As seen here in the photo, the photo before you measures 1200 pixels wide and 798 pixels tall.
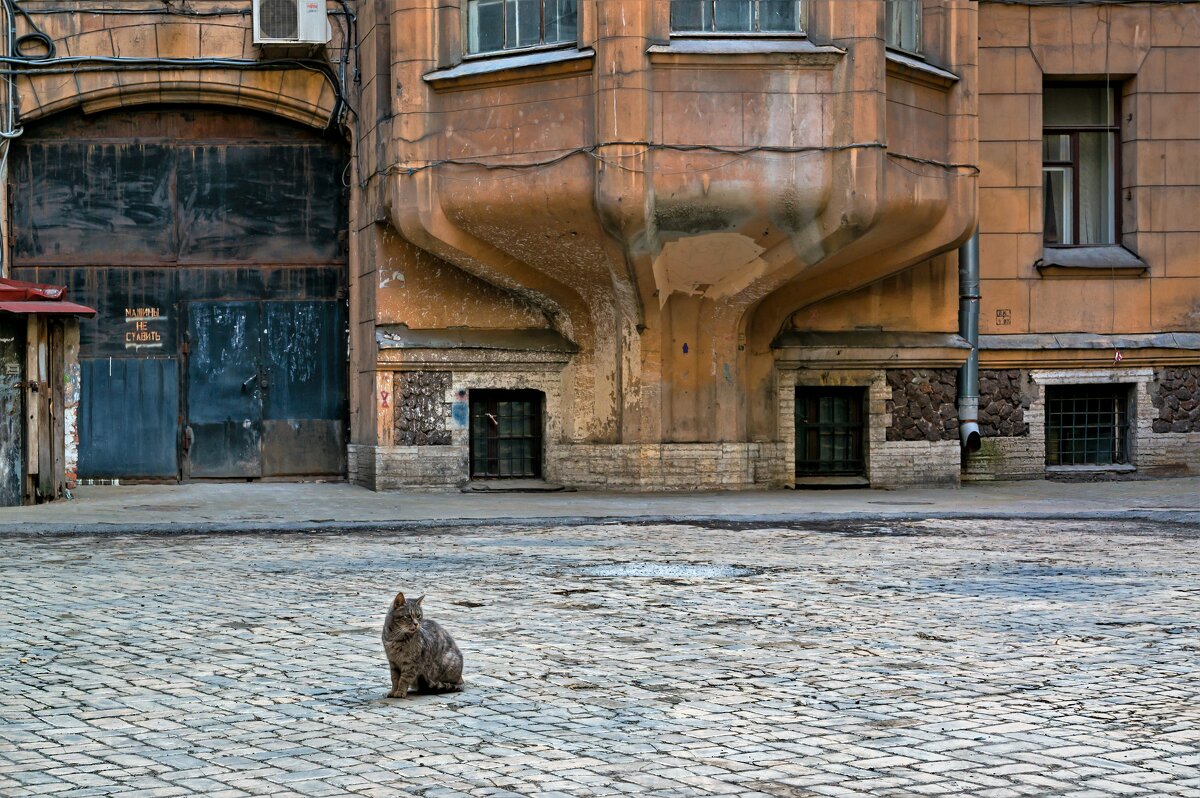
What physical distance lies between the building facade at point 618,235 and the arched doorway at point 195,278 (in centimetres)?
4

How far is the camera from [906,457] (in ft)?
69.9

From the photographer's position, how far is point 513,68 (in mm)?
18469

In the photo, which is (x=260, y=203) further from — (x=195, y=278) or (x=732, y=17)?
(x=732, y=17)

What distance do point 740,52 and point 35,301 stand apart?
26.8 feet

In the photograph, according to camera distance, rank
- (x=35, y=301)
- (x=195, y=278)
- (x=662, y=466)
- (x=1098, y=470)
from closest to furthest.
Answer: (x=35, y=301) < (x=662, y=466) < (x=195, y=278) < (x=1098, y=470)

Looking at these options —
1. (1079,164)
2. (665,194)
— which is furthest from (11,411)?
(1079,164)

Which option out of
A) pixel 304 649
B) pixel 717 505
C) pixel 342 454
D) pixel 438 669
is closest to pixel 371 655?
pixel 304 649

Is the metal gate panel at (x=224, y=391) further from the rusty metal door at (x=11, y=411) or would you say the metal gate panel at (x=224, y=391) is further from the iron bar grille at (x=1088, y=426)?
the iron bar grille at (x=1088, y=426)

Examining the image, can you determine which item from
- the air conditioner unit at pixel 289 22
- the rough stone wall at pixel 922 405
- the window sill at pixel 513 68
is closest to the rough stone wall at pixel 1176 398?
the rough stone wall at pixel 922 405

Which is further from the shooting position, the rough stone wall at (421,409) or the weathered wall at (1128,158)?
the weathered wall at (1128,158)

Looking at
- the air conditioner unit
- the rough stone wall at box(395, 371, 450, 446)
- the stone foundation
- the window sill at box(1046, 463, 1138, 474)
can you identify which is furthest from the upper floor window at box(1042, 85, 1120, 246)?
the air conditioner unit

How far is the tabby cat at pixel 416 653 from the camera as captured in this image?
6621 mm

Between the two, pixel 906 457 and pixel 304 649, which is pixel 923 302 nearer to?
pixel 906 457

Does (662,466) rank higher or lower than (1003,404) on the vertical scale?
lower
